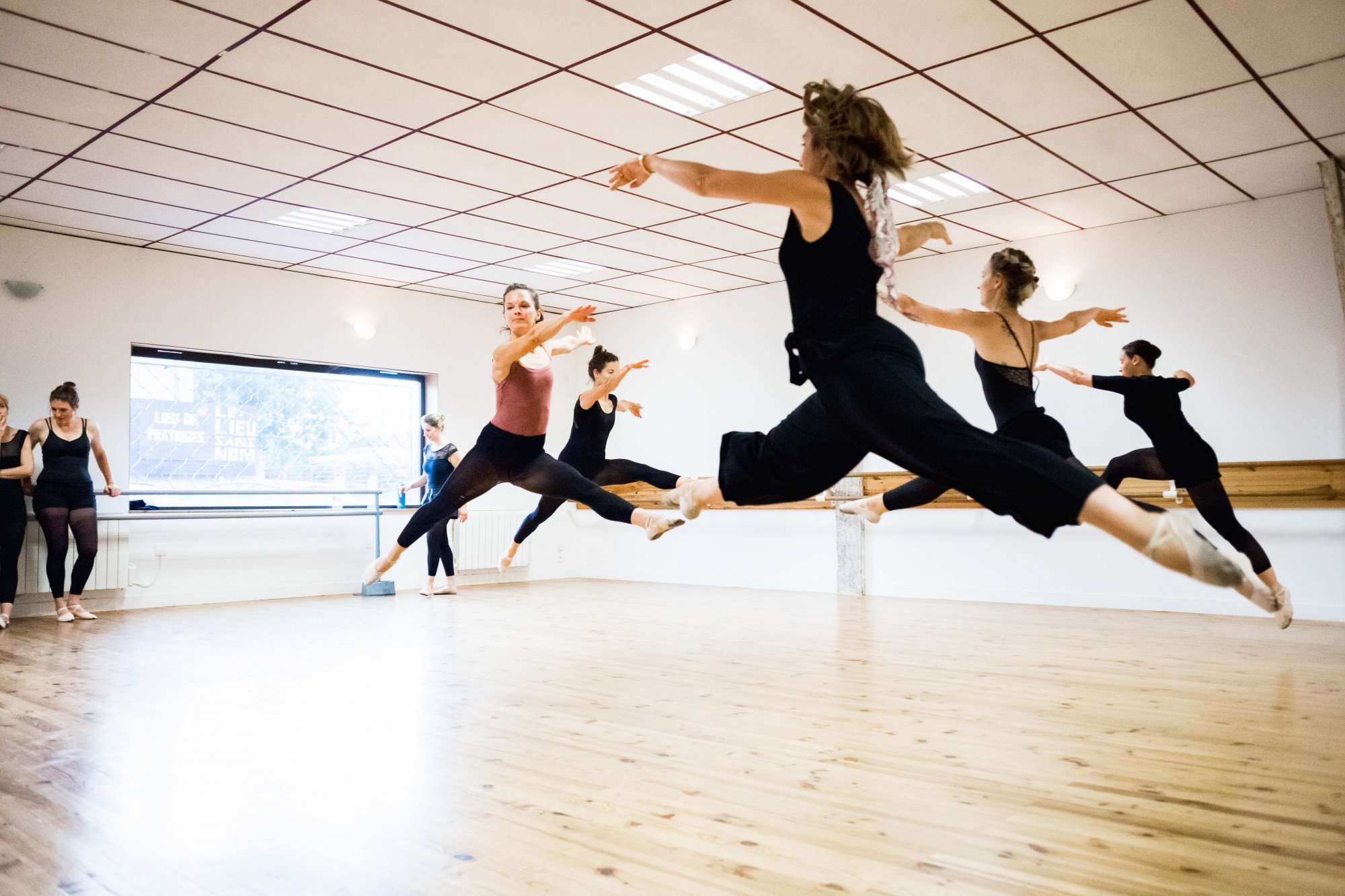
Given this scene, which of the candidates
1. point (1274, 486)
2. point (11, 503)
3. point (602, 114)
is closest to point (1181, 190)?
point (1274, 486)

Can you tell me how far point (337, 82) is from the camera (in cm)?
411

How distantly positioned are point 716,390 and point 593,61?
4804 millimetres

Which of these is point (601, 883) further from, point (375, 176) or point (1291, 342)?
point (1291, 342)

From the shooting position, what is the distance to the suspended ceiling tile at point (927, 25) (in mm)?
3488

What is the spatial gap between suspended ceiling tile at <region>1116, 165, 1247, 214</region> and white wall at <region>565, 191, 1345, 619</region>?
0.57ft

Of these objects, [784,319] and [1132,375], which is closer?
[1132,375]

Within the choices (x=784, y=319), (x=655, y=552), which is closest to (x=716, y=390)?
(x=784, y=319)

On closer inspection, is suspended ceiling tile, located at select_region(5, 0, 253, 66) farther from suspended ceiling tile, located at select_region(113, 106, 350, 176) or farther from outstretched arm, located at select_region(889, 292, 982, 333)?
outstretched arm, located at select_region(889, 292, 982, 333)

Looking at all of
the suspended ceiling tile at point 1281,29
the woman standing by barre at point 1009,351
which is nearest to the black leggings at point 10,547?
the woman standing by barre at point 1009,351

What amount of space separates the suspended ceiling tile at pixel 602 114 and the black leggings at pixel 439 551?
12.0 ft

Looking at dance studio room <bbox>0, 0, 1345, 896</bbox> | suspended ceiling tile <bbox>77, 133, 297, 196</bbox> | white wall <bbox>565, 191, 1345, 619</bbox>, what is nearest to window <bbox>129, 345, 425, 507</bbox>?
dance studio room <bbox>0, 0, 1345, 896</bbox>

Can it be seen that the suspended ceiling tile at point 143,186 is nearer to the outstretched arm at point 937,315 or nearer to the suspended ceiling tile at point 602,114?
the suspended ceiling tile at point 602,114

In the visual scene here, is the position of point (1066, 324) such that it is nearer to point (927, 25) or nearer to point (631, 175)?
point (927, 25)

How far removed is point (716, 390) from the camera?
8.57 metres
